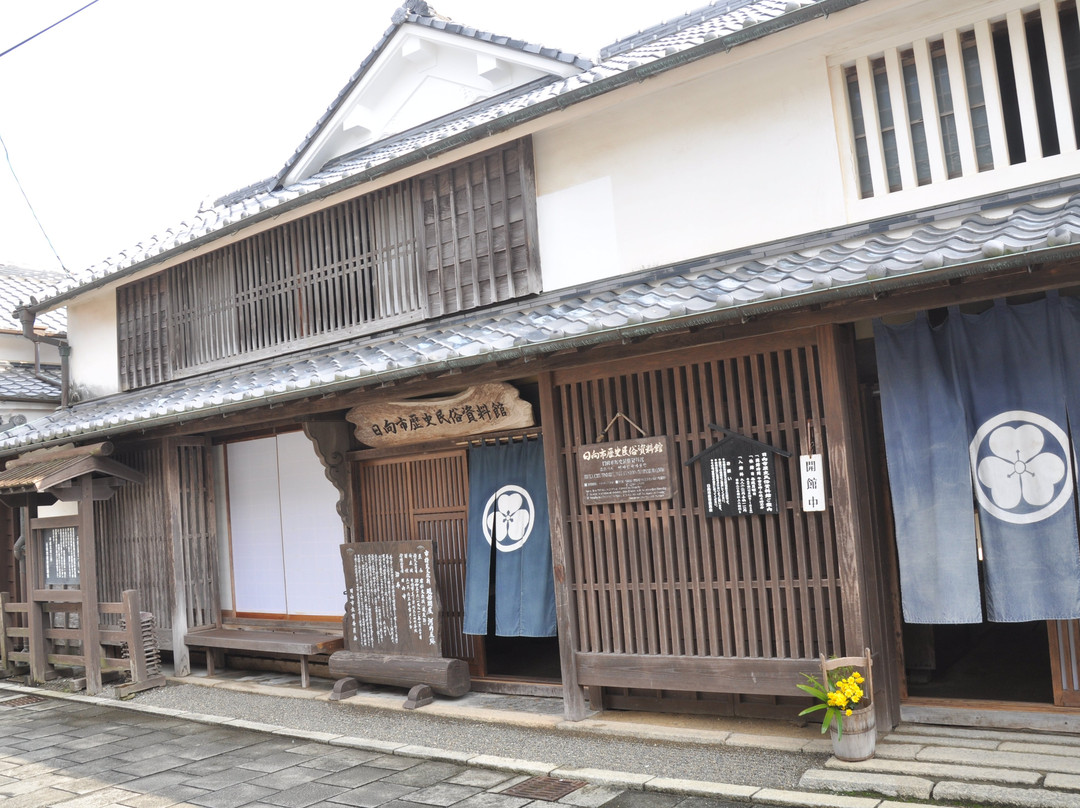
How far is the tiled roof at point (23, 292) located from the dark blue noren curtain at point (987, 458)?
14575 millimetres

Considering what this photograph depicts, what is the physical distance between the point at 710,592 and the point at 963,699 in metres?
2.45

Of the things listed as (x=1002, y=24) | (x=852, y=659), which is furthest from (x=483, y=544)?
(x=1002, y=24)

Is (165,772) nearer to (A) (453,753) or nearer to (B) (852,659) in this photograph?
(A) (453,753)

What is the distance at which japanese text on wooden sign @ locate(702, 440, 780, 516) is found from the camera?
713 cm

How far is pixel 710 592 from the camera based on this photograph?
24.5 feet

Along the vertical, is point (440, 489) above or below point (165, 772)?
above

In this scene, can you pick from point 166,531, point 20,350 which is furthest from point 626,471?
point 20,350

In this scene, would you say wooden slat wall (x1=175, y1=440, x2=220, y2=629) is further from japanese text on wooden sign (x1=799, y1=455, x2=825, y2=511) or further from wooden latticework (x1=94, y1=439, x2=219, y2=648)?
japanese text on wooden sign (x1=799, y1=455, x2=825, y2=511)

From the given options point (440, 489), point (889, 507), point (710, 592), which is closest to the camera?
point (710, 592)

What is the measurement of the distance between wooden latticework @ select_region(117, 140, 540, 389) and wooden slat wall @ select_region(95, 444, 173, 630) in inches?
58.4

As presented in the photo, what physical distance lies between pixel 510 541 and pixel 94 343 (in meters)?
9.49

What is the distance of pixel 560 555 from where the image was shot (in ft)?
27.1

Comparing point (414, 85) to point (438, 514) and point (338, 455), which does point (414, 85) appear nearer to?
point (338, 455)

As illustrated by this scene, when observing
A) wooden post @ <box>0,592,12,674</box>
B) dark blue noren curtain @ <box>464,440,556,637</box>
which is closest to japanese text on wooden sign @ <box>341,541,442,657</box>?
Answer: dark blue noren curtain @ <box>464,440,556,637</box>
